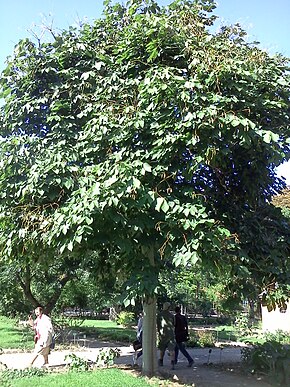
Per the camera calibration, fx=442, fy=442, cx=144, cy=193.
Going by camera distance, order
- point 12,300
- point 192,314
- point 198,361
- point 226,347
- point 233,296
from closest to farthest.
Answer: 1. point 233,296
2. point 198,361
3. point 226,347
4. point 12,300
5. point 192,314

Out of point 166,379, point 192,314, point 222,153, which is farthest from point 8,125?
point 192,314

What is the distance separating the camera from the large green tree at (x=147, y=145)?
6582 millimetres

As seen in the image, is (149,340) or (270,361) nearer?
(149,340)

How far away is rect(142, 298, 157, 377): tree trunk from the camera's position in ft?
28.4

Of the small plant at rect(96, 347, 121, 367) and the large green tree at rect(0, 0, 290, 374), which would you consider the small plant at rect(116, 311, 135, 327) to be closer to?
the small plant at rect(96, 347, 121, 367)

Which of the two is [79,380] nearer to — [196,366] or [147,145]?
[147,145]

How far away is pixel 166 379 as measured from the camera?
8.34 metres

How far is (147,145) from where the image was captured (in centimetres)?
728

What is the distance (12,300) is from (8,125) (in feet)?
40.6

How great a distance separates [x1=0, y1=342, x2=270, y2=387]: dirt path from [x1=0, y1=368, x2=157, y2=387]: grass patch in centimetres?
95

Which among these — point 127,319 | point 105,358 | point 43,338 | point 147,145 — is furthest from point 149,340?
point 127,319

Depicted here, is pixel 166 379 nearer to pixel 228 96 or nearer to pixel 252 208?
pixel 252 208

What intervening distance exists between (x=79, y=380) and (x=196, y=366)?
4.42 m

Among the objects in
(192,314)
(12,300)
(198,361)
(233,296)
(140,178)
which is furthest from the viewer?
(192,314)
